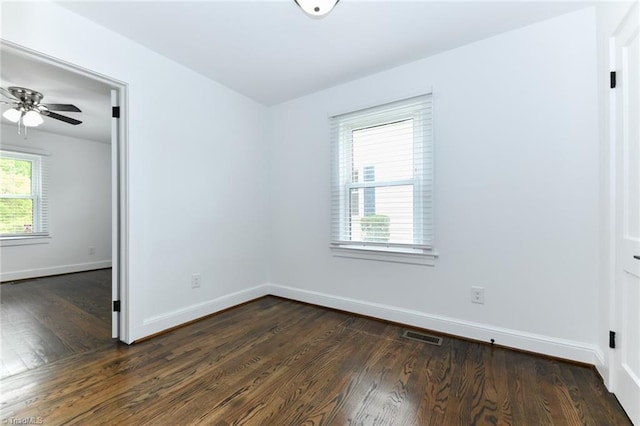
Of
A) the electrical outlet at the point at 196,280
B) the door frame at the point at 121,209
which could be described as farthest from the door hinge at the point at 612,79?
the electrical outlet at the point at 196,280

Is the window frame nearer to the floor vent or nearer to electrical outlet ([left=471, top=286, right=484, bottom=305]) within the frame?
electrical outlet ([left=471, top=286, right=484, bottom=305])

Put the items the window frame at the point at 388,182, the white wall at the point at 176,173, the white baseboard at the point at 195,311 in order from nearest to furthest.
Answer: the white wall at the point at 176,173 < the white baseboard at the point at 195,311 < the window frame at the point at 388,182

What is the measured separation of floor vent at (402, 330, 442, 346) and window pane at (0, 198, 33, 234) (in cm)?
604

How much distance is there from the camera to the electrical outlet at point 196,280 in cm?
275

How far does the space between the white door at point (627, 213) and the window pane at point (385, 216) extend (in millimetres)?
1330

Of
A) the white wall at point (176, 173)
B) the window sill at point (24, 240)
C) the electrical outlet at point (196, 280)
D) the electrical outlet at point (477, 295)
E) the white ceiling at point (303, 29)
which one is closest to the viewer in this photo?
the white ceiling at point (303, 29)

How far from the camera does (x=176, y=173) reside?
2.61 m

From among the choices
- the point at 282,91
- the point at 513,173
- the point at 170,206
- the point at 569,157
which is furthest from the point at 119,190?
the point at 569,157

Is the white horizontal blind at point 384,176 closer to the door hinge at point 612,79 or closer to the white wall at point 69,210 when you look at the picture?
the door hinge at point 612,79

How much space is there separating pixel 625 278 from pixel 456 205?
1069mm

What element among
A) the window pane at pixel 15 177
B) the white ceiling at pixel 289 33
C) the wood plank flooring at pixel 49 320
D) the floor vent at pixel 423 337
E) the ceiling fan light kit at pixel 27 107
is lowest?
the wood plank flooring at pixel 49 320

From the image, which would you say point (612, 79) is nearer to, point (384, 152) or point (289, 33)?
point (384, 152)

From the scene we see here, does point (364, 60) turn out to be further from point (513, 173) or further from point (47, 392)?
point (47, 392)

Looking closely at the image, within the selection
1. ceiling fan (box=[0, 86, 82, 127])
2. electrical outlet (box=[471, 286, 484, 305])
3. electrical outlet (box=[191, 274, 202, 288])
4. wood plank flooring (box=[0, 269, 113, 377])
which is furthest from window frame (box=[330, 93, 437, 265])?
ceiling fan (box=[0, 86, 82, 127])
